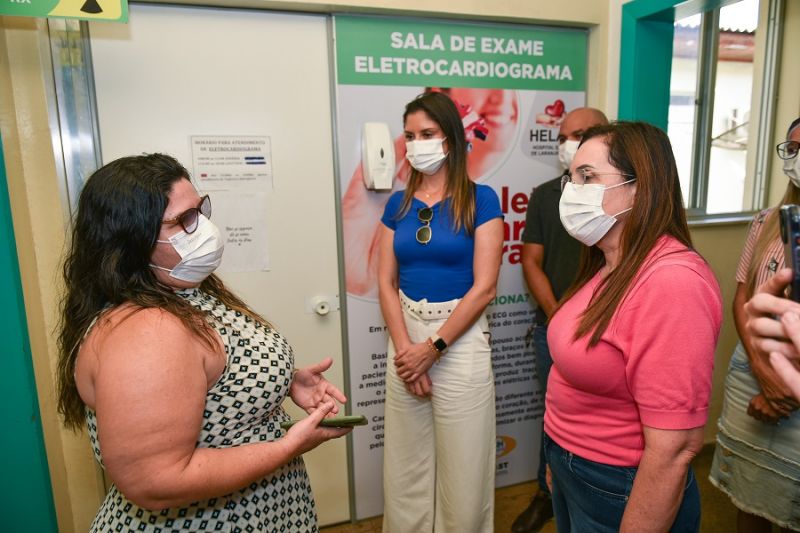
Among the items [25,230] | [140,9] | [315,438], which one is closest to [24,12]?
[140,9]

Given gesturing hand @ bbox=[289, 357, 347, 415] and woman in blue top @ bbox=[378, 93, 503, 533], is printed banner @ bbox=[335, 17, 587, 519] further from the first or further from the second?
gesturing hand @ bbox=[289, 357, 347, 415]

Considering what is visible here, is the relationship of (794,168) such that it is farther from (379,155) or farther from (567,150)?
(379,155)

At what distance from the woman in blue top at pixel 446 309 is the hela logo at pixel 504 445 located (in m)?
0.65

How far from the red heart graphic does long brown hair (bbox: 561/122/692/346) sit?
1381 millimetres

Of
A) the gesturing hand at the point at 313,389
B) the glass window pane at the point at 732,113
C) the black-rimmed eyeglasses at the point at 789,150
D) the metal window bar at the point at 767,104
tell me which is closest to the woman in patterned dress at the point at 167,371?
the gesturing hand at the point at 313,389

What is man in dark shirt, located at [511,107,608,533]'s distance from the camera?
213cm

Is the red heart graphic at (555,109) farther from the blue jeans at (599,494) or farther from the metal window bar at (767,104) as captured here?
the blue jeans at (599,494)

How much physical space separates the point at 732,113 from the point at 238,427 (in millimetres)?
3316

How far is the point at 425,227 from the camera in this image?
1.85 metres

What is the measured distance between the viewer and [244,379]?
3.44ft

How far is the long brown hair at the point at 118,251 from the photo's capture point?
1.00m

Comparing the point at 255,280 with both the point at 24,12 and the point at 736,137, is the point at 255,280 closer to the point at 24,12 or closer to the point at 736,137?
the point at 24,12

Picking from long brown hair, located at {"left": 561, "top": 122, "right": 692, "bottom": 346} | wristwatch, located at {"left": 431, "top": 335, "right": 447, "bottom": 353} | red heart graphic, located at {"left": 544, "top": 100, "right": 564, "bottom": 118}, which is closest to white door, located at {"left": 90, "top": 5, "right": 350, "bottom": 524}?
wristwatch, located at {"left": 431, "top": 335, "right": 447, "bottom": 353}

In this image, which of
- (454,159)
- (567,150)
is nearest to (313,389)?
(454,159)
